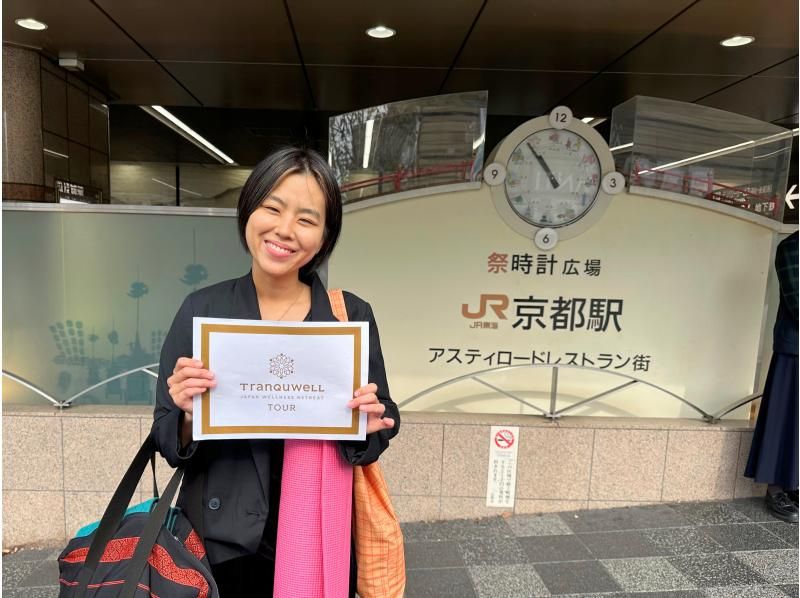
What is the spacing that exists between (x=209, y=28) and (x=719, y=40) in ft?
15.0

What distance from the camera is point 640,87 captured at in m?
5.96

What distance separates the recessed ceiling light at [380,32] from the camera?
4445 millimetres

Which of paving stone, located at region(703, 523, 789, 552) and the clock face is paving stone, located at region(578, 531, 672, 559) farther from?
the clock face

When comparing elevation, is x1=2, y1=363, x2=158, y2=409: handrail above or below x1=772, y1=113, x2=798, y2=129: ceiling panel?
below

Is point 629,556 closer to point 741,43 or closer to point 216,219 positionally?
point 216,219

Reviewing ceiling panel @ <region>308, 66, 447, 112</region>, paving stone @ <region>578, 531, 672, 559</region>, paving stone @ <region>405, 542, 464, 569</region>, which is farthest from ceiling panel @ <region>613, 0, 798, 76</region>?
paving stone @ <region>405, 542, 464, 569</region>

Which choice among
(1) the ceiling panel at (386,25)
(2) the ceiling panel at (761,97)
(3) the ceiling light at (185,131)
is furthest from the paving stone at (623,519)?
(3) the ceiling light at (185,131)

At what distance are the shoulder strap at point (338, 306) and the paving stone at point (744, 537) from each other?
3212 mm

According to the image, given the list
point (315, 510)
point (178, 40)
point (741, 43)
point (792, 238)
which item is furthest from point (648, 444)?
point (178, 40)

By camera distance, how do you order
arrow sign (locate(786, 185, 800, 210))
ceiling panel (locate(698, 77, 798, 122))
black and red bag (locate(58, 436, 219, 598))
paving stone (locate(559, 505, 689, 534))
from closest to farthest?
black and red bag (locate(58, 436, 219, 598)) → paving stone (locate(559, 505, 689, 534)) → arrow sign (locate(786, 185, 800, 210)) → ceiling panel (locate(698, 77, 798, 122))

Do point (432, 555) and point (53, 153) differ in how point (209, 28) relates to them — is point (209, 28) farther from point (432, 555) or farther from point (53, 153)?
point (432, 555)

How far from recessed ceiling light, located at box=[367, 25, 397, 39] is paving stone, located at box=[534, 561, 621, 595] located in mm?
4319

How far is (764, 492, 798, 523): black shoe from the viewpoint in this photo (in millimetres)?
3482

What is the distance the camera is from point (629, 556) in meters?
3.14
